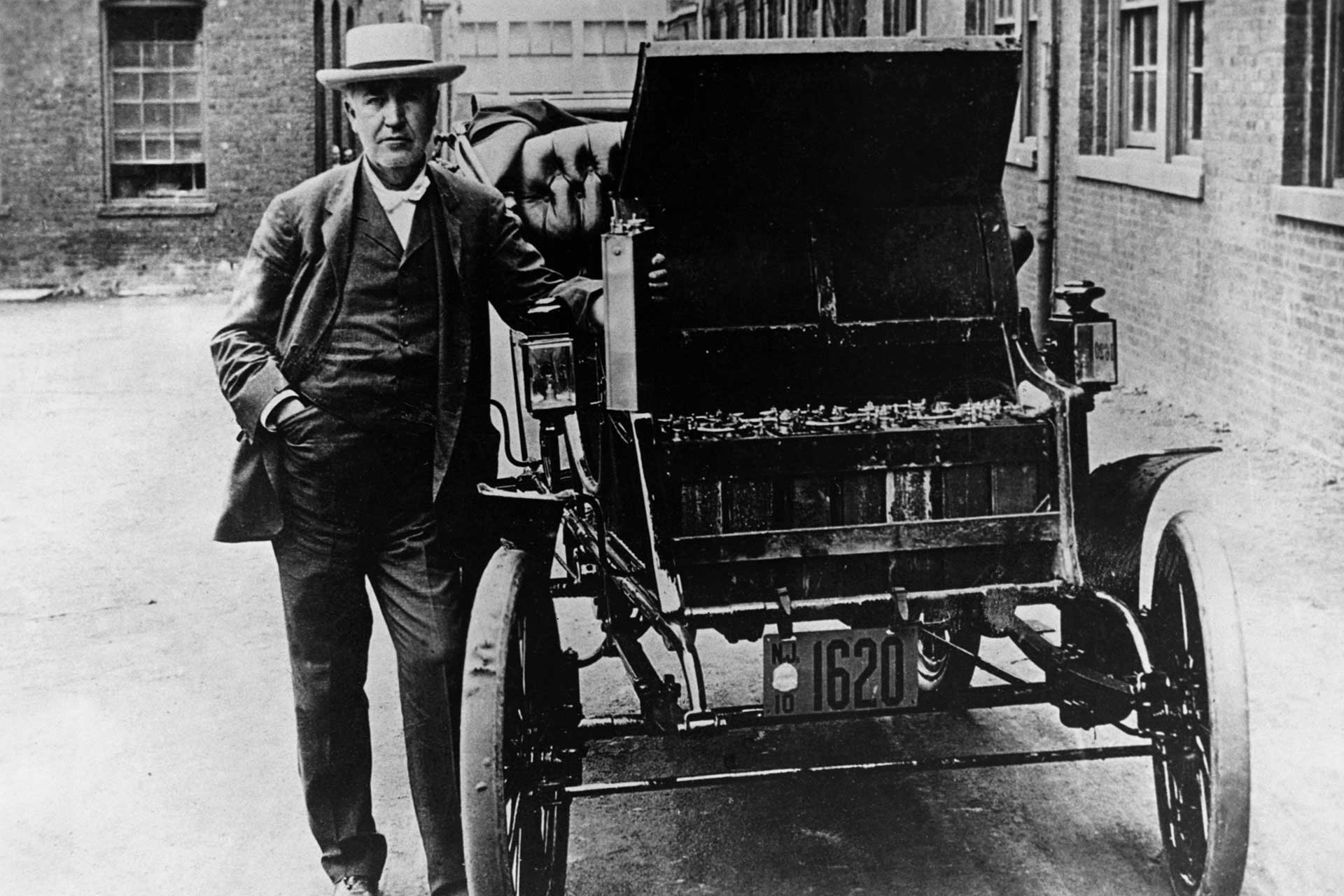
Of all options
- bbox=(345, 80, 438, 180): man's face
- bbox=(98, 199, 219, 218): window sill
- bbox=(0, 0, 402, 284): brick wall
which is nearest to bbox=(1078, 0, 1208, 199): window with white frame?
bbox=(345, 80, 438, 180): man's face

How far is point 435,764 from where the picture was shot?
4312 mm

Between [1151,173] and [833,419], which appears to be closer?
[833,419]

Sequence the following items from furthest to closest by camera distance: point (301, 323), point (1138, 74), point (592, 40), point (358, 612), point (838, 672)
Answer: point (592, 40)
point (1138, 74)
point (358, 612)
point (301, 323)
point (838, 672)

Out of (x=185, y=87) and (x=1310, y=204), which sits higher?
(x=185, y=87)

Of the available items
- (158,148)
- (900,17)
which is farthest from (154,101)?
(900,17)

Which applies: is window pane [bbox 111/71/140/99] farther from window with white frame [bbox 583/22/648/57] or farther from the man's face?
the man's face

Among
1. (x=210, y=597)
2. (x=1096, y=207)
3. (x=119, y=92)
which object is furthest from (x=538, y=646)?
(x=119, y=92)

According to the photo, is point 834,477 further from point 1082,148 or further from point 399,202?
point 1082,148

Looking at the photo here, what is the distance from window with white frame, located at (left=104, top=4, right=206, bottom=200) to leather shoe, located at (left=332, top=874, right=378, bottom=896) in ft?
64.1

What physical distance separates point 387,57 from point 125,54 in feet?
64.5

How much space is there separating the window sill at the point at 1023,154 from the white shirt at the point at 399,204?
11827mm

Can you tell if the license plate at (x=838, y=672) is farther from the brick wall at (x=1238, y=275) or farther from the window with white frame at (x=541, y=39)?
the window with white frame at (x=541, y=39)

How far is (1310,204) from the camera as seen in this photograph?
9.44 meters

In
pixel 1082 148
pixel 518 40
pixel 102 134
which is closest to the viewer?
pixel 1082 148
